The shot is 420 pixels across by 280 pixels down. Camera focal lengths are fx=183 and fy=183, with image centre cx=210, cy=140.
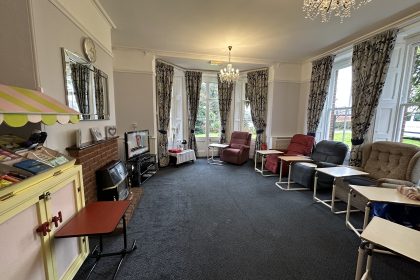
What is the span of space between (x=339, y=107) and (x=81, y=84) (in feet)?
16.1

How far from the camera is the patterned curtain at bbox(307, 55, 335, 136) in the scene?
4.22m

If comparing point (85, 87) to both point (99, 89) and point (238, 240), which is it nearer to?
point (99, 89)

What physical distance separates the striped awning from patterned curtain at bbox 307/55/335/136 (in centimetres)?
482

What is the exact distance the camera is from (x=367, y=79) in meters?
3.24

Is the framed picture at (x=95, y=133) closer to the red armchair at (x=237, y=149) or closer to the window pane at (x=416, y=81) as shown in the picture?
the red armchair at (x=237, y=149)

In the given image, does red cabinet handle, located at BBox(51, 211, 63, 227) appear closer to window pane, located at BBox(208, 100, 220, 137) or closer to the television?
the television

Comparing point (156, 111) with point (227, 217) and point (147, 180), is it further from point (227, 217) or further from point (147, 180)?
point (227, 217)

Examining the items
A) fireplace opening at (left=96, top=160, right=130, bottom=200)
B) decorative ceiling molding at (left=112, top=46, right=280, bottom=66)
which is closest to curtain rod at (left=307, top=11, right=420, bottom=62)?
decorative ceiling molding at (left=112, top=46, right=280, bottom=66)

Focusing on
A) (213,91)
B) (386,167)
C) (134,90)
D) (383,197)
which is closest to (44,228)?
(383,197)

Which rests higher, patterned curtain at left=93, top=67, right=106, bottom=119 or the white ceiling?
the white ceiling

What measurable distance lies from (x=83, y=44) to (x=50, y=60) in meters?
0.70

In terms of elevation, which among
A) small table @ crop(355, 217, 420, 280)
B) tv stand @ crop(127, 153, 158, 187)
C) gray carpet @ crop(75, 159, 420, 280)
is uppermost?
small table @ crop(355, 217, 420, 280)

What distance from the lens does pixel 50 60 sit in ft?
5.43

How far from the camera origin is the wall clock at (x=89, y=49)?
222cm
